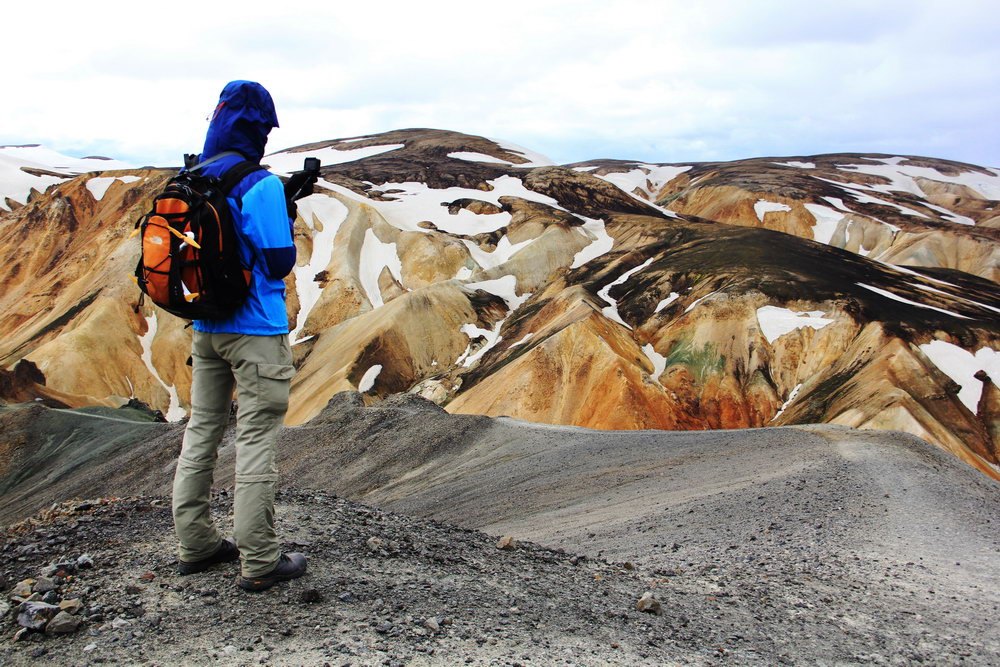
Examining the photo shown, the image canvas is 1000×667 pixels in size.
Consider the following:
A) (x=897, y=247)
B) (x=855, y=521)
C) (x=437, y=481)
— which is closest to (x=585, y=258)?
(x=897, y=247)

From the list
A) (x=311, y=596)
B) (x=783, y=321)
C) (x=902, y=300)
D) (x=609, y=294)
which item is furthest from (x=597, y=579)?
(x=609, y=294)

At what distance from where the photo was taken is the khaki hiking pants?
441cm

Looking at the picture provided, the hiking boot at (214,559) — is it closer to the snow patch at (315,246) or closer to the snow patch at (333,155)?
the snow patch at (315,246)

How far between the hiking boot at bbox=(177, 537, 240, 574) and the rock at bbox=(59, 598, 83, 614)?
2.02ft

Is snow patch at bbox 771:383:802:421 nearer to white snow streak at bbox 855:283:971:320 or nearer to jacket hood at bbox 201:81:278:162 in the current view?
white snow streak at bbox 855:283:971:320

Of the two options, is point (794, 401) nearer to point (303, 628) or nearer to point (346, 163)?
point (303, 628)

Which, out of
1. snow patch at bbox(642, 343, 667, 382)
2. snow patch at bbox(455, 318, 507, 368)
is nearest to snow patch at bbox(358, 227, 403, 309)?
snow patch at bbox(455, 318, 507, 368)

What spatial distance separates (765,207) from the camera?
80125mm

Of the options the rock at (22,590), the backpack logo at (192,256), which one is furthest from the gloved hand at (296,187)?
the rock at (22,590)

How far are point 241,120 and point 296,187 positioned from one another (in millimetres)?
482

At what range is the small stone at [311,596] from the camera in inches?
174

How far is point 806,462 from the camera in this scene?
12.0 meters

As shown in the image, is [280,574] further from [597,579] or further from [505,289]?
[505,289]

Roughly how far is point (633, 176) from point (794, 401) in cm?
8310
